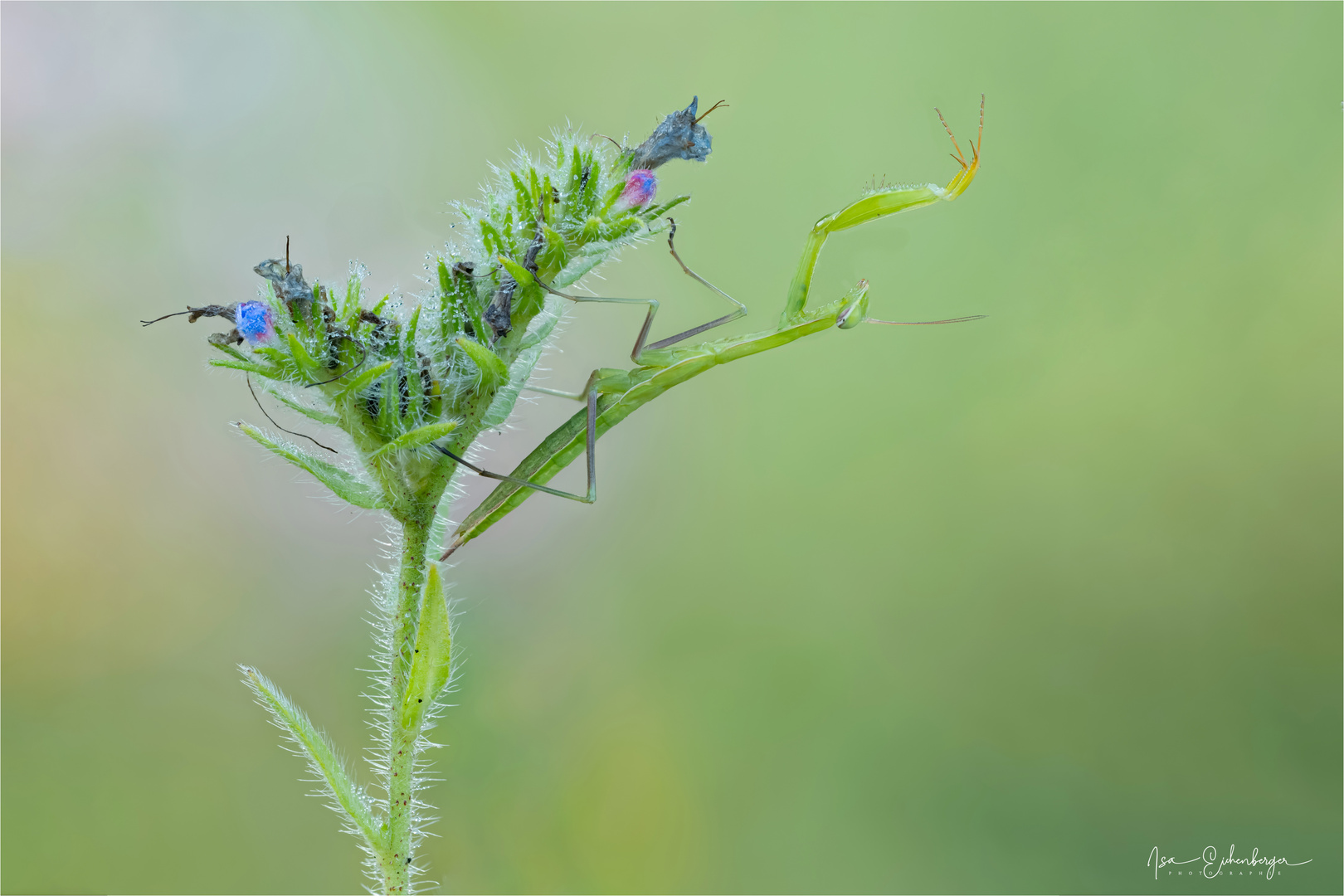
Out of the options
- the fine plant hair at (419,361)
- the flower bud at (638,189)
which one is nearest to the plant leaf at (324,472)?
the fine plant hair at (419,361)

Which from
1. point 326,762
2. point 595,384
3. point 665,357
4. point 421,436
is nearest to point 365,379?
point 421,436

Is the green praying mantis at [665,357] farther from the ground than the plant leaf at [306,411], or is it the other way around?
the green praying mantis at [665,357]

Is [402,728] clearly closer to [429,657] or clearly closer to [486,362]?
[429,657]

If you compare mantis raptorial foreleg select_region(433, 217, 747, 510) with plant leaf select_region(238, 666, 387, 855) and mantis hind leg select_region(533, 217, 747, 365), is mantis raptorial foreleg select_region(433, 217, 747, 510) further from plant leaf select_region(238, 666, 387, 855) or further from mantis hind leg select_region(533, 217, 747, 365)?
plant leaf select_region(238, 666, 387, 855)

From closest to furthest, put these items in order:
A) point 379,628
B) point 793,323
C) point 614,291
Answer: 1. point 379,628
2. point 793,323
3. point 614,291

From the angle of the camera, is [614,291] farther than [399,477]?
Yes

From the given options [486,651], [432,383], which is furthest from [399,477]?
[486,651]

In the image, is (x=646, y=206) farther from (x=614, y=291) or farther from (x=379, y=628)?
(x=614, y=291)

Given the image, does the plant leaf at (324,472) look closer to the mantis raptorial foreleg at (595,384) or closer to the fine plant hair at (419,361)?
the fine plant hair at (419,361)
